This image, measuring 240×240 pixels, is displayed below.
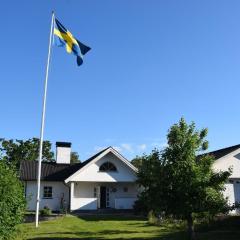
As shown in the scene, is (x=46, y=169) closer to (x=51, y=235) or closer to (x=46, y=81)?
(x=46, y=81)

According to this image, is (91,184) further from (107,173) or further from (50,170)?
(50,170)

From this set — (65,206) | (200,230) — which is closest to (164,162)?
(200,230)

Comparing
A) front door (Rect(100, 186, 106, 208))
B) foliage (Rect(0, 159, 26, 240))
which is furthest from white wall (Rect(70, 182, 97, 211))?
foliage (Rect(0, 159, 26, 240))

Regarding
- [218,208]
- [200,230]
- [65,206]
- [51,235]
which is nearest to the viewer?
[218,208]

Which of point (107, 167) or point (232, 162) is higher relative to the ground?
point (107, 167)

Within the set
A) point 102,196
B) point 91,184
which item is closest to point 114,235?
point 91,184

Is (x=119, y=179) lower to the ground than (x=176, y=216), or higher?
higher

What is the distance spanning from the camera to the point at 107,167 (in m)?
37.6

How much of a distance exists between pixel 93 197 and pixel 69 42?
15.5 metres

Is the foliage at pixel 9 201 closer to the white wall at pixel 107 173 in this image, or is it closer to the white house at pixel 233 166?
the white wall at pixel 107 173

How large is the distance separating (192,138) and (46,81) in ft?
34.4

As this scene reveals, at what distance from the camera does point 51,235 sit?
20.7m

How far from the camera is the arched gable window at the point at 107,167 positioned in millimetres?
37369

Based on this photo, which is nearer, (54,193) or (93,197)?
(93,197)
